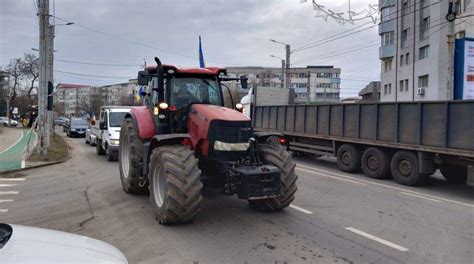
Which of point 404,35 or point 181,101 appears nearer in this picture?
point 181,101

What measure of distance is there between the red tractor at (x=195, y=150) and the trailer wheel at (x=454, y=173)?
6.68 meters

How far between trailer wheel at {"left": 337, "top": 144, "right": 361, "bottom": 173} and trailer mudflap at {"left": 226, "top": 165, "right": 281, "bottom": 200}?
7.94 m

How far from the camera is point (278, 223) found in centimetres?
736

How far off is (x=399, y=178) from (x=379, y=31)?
43.8 m

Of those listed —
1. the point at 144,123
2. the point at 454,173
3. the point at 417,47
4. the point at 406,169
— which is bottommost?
the point at 454,173

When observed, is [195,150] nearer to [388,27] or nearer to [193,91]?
[193,91]

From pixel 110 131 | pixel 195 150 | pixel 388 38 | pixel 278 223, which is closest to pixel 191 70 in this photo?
pixel 195 150

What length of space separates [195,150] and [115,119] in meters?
11.7

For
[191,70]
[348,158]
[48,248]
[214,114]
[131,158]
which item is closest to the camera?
[48,248]

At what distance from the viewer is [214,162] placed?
7.66 meters

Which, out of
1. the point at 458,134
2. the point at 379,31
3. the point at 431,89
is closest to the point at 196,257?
the point at 458,134

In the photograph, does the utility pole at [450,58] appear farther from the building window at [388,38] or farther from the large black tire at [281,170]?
the building window at [388,38]

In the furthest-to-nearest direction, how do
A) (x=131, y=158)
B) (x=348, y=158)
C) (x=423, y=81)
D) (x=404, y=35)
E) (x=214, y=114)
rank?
1. (x=404, y=35)
2. (x=423, y=81)
3. (x=348, y=158)
4. (x=131, y=158)
5. (x=214, y=114)

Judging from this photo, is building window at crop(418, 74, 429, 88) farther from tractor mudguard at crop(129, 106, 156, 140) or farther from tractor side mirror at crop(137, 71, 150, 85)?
tractor side mirror at crop(137, 71, 150, 85)
